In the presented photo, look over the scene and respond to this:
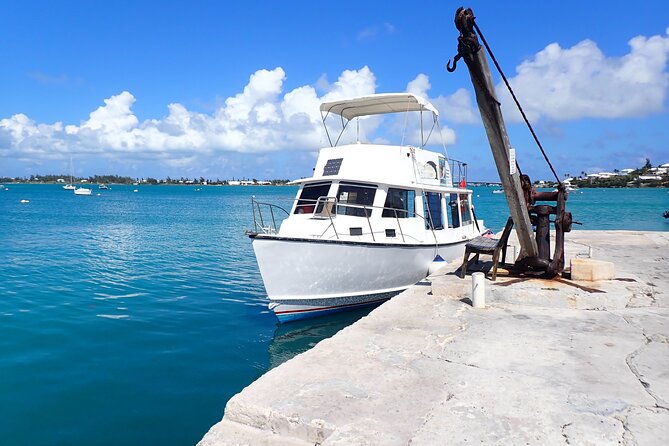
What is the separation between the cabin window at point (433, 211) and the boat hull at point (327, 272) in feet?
3.83

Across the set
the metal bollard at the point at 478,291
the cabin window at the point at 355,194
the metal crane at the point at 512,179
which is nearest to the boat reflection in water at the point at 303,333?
the cabin window at the point at 355,194

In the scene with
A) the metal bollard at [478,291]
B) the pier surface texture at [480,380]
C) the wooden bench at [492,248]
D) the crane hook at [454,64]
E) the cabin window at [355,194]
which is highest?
the crane hook at [454,64]

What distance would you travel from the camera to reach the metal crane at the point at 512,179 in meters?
7.05

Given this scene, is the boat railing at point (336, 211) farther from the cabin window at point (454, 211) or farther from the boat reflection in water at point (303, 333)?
the cabin window at point (454, 211)

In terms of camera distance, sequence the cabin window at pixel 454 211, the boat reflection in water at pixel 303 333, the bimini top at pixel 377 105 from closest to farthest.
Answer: the boat reflection in water at pixel 303 333 → the bimini top at pixel 377 105 → the cabin window at pixel 454 211

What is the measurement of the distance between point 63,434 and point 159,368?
225 cm

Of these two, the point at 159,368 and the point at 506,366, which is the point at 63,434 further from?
the point at 506,366

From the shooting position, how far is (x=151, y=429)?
21.3ft

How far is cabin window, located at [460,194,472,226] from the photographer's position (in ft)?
49.6

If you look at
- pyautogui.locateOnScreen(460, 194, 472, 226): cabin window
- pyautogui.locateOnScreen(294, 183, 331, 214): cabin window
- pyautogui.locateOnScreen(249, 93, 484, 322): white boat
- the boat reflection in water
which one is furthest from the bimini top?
the boat reflection in water

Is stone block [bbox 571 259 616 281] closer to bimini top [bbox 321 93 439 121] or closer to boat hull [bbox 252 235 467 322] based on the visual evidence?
boat hull [bbox 252 235 467 322]

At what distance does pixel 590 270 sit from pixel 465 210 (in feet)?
23.3

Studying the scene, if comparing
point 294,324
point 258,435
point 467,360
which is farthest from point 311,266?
point 258,435

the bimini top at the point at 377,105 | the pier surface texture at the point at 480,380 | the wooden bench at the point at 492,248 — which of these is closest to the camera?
the pier surface texture at the point at 480,380
